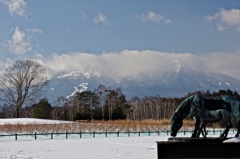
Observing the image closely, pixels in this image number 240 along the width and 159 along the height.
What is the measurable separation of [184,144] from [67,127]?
3186 cm

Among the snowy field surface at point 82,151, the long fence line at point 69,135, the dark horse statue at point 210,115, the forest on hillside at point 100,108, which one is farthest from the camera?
the forest on hillside at point 100,108

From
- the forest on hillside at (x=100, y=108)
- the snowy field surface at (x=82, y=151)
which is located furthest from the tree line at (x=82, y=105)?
the snowy field surface at (x=82, y=151)

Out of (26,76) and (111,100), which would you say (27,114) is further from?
(26,76)

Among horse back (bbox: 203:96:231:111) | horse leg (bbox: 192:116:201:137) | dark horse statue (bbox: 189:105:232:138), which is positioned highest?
horse back (bbox: 203:96:231:111)

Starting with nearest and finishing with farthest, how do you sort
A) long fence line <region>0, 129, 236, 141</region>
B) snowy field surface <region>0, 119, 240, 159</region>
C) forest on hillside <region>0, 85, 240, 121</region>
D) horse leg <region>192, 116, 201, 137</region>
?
horse leg <region>192, 116, 201, 137</region> → snowy field surface <region>0, 119, 240, 159</region> → long fence line <region>0, 129, 236, 141</region> → forest on hillside <region>0, 85, 240, 121</region>

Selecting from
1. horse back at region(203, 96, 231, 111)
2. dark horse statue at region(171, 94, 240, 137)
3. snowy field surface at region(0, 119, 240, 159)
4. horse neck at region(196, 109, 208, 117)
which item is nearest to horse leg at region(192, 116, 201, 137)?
dark horse statue at region(171, 94, 240, 137)

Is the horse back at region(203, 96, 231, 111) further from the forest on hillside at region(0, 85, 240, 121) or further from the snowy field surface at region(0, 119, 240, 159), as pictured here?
the forest on hillside at region(0, 85, 240, 121)

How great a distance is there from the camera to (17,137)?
1414 inches

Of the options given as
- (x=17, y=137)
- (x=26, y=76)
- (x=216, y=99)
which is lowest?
(x=17, y=137)

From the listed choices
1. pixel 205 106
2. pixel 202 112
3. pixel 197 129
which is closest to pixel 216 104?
pixel 205 106

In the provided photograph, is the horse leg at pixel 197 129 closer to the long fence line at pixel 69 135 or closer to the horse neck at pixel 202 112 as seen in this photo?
the horse neck at pixel 202 112

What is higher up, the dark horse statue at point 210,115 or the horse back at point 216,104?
the horse back at point 216,104

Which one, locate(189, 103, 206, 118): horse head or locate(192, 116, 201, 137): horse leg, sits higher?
locate(189, 103, 206, 118): horse head

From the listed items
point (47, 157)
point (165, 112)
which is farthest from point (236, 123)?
point (165, 112)
